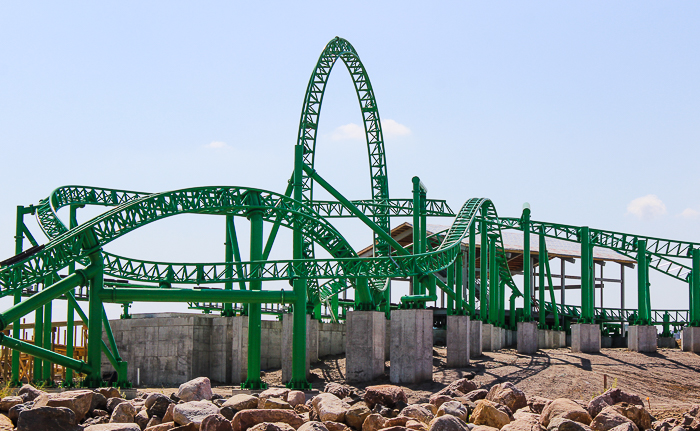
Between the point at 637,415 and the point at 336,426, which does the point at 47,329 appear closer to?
the point at 336,426

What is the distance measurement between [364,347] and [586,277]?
41.6ft

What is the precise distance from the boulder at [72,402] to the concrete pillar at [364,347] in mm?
13715

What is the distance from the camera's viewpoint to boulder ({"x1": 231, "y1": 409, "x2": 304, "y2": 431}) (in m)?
14.4

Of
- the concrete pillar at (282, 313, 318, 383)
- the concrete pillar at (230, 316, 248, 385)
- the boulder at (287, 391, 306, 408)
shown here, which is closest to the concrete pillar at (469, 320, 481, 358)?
the concrete pillar at (282, 313, 318, 383)

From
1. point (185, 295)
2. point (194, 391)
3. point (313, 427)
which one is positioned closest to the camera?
point (313, 427)

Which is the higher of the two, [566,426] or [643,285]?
[643,285]

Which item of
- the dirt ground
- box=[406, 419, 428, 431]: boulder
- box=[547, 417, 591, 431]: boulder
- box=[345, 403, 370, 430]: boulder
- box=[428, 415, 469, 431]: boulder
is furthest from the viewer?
the dirt ground

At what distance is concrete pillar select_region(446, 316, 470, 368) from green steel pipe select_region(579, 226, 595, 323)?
7.26 meters

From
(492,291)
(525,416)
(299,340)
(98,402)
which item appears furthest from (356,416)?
(492,291)

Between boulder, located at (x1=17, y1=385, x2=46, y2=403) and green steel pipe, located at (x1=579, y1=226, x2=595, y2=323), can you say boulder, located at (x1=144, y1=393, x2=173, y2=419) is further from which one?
green steel pipe, located at (x1=579, y1=226, x2=595, y2=323)

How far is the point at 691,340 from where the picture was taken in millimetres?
36188

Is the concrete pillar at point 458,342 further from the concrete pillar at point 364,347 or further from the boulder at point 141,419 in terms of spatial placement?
the boulder at point 141,419

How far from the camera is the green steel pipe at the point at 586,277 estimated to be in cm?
3519

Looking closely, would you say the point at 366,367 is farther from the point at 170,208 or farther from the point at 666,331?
the point at 666,331
